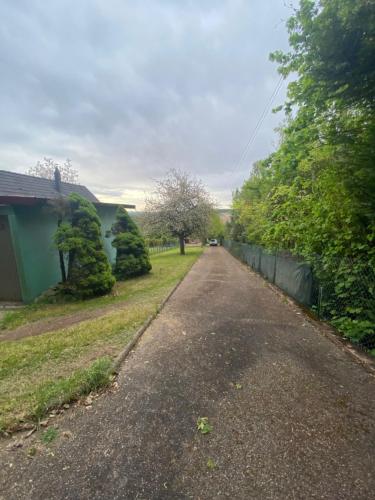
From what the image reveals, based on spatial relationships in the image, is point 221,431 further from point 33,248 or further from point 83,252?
point 33,248

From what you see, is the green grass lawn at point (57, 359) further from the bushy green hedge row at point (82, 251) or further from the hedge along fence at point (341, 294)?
the hedge along fence at point (341, 294)

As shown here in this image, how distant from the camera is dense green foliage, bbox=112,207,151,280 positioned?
33.7 ft

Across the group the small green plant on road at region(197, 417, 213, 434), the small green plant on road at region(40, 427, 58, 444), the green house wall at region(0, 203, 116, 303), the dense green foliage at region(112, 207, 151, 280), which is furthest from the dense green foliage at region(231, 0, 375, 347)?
the dense green foliage at region(112, 207, 151, 280)

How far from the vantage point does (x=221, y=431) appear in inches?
82.2

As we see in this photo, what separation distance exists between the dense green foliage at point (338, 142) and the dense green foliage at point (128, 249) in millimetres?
7228

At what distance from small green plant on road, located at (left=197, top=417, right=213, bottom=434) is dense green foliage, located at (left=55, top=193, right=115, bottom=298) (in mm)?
5603

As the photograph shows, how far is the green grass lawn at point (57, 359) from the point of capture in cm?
246

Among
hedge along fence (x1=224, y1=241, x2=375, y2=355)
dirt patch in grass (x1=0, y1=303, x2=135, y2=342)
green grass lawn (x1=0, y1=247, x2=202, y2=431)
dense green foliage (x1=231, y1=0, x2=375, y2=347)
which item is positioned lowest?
dirt patch in grass (x1=0, y1=303, x2=135, y2=342)

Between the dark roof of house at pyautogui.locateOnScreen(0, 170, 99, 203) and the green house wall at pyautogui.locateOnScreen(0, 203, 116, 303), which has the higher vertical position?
the dark roof of house at pyautogui.locateOnScreen(0, 170, 99, 203)

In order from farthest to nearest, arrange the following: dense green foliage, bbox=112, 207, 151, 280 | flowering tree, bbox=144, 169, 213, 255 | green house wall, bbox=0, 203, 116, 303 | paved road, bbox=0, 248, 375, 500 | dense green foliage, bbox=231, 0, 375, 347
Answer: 1. flowering tree, bbox=144, 169, 213, 255
2. dense green foliage, bbox=112, 207, 151, 280
3. green house wall, bbox=0, 203, 116, 303
4. dense green foliage, bbox=231, 0, 375, 347
5. paved road, bbox=0, 248, 375, 500

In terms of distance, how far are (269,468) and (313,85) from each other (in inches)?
184

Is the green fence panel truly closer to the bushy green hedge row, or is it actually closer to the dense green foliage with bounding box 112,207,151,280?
the dense green foliage with bounding box 112,207,151,280

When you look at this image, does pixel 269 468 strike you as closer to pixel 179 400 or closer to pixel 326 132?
pixel 179 400

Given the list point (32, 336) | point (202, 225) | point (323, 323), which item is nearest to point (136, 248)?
point (32, 336)
